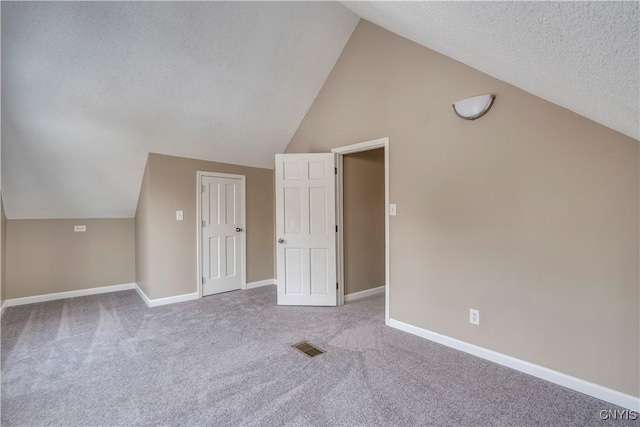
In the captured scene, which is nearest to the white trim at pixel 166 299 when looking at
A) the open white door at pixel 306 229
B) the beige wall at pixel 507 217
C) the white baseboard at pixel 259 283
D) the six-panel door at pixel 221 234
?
the six-panel door at pixel 221 234

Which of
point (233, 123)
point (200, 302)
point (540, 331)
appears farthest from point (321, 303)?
point (233, 123)

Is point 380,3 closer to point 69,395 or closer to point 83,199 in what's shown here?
point 69,395

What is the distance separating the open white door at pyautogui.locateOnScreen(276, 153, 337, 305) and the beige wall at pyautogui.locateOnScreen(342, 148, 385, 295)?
0.30 meters

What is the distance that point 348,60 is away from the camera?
357 cm

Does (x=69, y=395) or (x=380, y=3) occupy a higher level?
(x=380, y=3)

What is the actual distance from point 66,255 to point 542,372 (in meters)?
5.83

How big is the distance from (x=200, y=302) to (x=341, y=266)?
201cm

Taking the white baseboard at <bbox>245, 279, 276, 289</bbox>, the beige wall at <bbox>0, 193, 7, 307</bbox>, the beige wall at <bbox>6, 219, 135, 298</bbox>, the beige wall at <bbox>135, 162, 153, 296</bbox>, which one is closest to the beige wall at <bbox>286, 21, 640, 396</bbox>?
the white baseboard at <bbox>245, 279, 276, 289</bbox>

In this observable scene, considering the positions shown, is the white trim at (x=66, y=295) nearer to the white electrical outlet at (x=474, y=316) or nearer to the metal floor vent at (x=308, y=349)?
the metal floor vent at (x=308, y=349)

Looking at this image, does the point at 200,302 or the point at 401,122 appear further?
the point at 200,302

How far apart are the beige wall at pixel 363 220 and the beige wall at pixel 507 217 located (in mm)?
798

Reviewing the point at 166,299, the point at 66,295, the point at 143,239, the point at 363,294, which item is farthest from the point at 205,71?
the point at 66,295

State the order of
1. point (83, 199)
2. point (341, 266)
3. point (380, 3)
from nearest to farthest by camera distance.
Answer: point (380, 3)
point (341, 266)
point (83, 199)

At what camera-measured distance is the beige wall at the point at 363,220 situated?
3965 mm
